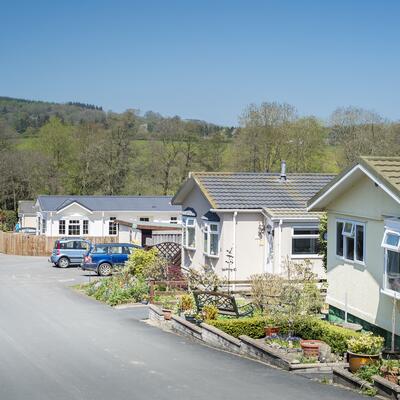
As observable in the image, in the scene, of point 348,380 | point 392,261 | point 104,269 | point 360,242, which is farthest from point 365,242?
point 104,269

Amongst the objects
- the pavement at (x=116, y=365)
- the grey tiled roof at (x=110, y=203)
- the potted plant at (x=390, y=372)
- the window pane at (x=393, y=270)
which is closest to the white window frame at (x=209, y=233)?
the pavement at (x=116, y=365)

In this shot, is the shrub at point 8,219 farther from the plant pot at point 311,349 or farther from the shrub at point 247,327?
the plant pot at point 311,349

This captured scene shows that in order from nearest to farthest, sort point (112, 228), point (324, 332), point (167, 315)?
point (324, 332), point (167, 315), point (112, 228)

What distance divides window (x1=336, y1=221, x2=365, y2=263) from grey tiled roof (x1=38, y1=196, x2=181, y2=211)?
121 feet

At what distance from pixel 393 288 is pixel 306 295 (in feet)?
7.74

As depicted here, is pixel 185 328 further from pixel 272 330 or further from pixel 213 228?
pixel 213 228

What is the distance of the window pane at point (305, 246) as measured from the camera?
2950 cm

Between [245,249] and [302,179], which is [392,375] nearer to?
[245,249]

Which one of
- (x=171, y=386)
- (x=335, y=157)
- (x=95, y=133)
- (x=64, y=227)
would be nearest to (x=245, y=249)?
(x=171, y=386)

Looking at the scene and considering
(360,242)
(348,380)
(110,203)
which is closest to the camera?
(348,380)

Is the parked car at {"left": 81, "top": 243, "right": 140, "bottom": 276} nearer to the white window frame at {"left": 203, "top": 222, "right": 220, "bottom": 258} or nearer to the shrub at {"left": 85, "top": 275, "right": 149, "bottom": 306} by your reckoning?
the shrub at {"left": 85, "top": 275, "right": 149, "bottom": 306}

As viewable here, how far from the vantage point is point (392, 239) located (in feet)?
55.9

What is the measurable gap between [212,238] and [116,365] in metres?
15.0

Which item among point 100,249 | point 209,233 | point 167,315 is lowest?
point 167,315
